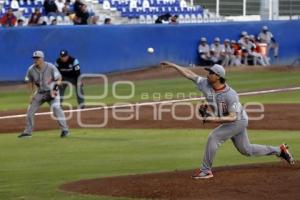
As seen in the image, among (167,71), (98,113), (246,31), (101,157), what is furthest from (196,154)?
(246,31)

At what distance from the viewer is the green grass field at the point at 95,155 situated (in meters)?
13.7

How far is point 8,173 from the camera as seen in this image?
48.5 ft

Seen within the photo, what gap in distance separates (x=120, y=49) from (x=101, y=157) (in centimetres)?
1865

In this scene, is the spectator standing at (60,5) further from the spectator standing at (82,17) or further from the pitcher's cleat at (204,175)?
the pitcher's cleat at (204,175)

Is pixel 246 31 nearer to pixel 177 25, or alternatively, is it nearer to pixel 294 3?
pixel 177 25

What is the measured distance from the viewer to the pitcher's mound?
1190cm

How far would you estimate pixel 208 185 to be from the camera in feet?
41.3

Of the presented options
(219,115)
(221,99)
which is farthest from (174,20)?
(221,99)

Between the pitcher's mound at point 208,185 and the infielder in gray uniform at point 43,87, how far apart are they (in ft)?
19.4

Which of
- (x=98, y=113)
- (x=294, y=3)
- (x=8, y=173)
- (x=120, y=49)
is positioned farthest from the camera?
(x=294, y=3)

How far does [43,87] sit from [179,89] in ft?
41.4

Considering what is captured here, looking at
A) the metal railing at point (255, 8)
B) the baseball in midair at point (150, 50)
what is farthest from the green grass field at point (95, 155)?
the metal railing at point (255, 8)

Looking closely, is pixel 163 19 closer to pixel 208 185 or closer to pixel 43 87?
pixel 43 87

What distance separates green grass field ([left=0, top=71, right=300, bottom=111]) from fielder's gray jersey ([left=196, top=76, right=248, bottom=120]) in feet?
47.1
